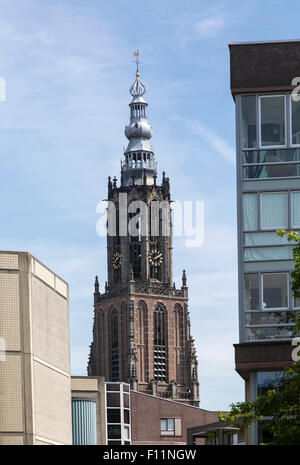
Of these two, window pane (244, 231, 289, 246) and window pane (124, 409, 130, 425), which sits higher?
window pane (244, 231, 289, 246)

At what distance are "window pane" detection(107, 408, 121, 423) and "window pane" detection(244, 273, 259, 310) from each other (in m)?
89.9

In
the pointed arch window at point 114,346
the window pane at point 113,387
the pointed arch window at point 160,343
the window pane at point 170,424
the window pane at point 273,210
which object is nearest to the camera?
the window pane at point 273,210

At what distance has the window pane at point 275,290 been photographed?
40.3 metres

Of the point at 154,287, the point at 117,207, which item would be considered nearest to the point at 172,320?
the point at 154,287

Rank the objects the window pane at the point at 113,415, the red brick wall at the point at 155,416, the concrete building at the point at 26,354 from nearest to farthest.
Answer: the concrete building at the point at 26,354
the window pane at the point at 113,415
the red brick wall at the point at 155,416

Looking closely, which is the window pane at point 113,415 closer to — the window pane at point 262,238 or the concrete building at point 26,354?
the concrete building at point 26,354

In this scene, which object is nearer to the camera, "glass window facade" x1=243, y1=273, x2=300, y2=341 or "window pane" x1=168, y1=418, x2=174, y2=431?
"glass window facade" x1=243, y1=273, x2=300, y2=341

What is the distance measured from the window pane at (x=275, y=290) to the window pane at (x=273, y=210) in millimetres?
1731

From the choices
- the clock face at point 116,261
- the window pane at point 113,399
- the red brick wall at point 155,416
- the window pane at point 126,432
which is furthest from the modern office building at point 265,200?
the clock face at point 116,261

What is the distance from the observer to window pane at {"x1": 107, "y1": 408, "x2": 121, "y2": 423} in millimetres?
129000

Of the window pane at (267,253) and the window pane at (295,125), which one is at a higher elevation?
the window pane at (295,125)

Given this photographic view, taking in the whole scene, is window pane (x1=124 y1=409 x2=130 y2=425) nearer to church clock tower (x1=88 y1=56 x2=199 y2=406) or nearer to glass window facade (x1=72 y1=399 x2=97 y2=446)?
glass window facade (x1=72 y1=399 x2=97 y2=446)

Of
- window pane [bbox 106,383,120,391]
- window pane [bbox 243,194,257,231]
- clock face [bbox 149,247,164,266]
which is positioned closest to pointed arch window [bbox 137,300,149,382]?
clock face [bbox 149,247,164,266]
